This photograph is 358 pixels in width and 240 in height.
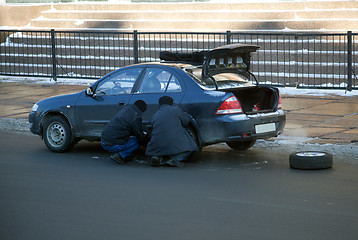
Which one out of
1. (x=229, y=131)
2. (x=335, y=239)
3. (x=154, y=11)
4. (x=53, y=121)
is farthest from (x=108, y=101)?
(x=154, y=11)

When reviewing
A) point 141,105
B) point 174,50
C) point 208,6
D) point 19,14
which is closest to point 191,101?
point 141,105

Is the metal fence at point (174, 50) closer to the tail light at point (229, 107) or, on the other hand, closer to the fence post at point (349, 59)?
the fence post at point (349, 59)

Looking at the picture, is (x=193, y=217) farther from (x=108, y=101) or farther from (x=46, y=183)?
(x=108, y=101)

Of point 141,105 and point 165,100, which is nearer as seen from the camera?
point 165,100

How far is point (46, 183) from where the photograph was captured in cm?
926

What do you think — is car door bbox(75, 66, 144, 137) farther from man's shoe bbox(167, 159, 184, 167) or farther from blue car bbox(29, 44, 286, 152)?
man's shoe bbox(167, 159, 184, 167)

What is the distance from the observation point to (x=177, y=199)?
27.2 feet

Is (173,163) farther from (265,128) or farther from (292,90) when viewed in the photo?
(292,90)

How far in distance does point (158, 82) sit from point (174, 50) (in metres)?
9.37

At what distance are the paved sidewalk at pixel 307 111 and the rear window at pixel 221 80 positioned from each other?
5.14 feet

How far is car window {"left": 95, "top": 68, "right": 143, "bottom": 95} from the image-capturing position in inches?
440

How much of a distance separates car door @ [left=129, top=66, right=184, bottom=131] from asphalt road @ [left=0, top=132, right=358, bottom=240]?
86 cm

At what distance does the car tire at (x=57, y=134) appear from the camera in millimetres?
11445

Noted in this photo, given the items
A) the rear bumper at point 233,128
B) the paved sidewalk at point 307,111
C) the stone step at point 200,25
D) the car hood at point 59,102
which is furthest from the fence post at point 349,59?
the car hood at point 59,102
